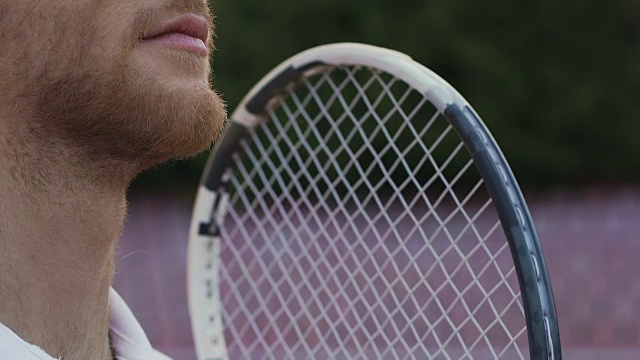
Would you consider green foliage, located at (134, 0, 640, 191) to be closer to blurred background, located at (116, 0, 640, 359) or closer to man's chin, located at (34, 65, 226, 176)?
blurred background, located at (116, 0, 640, 359)

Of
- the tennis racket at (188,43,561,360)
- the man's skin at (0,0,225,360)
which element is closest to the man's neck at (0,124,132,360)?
the man's skin at (0,0,225,360)

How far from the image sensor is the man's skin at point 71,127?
5.22 feet

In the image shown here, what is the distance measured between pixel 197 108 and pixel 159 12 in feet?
0.51

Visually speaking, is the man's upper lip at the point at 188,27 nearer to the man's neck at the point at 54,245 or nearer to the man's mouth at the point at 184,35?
the man's mouth at the point at 184,35

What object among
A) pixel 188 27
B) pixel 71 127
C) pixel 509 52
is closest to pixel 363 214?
pixel 188 27

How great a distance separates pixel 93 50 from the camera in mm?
1608

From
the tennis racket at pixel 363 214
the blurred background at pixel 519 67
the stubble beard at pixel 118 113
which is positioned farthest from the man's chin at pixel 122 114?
the blurred background at pixel 519 67

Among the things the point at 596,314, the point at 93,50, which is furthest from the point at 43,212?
the point at 596,314

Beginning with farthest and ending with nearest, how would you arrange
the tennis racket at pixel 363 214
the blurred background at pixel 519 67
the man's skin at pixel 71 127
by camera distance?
the blurred background at pixel 519 67
the tennis racket at pixel 363 214
the man's skin at pixel 71 127

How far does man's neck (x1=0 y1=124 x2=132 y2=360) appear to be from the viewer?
1601 mm

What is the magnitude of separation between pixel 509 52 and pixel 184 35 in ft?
24.7

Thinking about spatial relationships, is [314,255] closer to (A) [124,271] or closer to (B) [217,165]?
(A) [124,271]

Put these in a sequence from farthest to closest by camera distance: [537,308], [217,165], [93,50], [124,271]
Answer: [124,271], [217,165], [537,308], [93,50]

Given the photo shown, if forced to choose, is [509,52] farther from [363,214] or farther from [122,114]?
[122,114]
